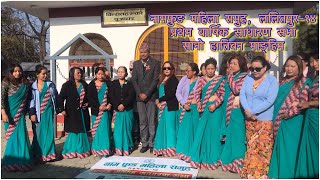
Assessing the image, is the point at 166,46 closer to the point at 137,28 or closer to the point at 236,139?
the point at 137,28

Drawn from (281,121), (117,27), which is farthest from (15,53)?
(281,121)

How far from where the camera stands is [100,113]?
197 inches

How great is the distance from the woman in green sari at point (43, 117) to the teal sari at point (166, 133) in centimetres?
159

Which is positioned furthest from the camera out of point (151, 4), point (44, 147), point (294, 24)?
point (151, 4)

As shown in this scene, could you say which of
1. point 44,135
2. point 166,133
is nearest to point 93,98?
point 44,135

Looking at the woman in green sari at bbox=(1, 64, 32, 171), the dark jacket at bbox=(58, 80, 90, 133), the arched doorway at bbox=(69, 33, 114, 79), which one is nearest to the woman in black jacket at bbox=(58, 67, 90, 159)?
the dark jacket at bbox=(58, 80, 90, 133)

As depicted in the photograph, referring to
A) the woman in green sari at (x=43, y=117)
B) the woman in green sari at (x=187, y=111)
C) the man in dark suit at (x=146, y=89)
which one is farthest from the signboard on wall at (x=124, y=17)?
the woman in green sari at (x=43, y=117)

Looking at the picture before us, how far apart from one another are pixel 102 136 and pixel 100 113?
1.17ft

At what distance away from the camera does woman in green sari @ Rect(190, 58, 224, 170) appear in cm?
431

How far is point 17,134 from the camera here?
441 centimetres

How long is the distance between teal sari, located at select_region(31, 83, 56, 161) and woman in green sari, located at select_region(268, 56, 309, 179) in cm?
308

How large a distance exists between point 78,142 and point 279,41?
4459mm

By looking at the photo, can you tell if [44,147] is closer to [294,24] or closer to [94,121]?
[94,121]

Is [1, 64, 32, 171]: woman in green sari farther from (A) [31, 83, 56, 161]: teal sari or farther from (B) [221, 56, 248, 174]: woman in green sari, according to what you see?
(B) [221, 56, 248, 174]: woman in green sari
